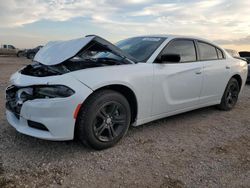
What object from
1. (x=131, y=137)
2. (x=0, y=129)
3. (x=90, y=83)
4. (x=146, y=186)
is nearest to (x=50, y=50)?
(x=90, y=83)

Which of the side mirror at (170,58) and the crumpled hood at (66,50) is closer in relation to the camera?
the crumpled hood at (66,50)

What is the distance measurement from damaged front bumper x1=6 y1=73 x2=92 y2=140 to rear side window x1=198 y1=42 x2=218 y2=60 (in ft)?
8.68

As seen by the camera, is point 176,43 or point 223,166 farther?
point 176,43

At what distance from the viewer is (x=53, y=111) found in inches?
120

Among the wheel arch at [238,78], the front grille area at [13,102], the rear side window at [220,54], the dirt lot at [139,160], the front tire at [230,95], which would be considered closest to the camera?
the dirt lot at [139,160]

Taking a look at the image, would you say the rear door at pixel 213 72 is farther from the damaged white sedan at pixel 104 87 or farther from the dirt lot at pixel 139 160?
the dirt lot at pixel 139 160

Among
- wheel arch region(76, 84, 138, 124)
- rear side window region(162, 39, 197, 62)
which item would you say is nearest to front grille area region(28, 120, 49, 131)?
wheel arch region(76, 84, 138, 124)

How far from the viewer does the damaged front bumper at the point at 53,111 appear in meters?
3.05

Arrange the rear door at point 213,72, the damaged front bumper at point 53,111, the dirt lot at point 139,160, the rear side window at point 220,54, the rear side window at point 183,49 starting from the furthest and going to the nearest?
the rear side window at point 220,54, the rear door at point 213,72, the rear side window at point 183,49, the damaged front bumper at point 53,111, the dirt lot at point 139,160

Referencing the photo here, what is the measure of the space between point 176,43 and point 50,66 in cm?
213

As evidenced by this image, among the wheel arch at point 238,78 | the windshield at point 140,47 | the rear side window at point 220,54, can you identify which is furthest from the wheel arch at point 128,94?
the wheel arch at point 238,78

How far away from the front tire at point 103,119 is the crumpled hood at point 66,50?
2.15 feet

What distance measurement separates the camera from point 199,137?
161 inches

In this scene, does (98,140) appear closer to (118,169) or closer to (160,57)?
(118,169)
